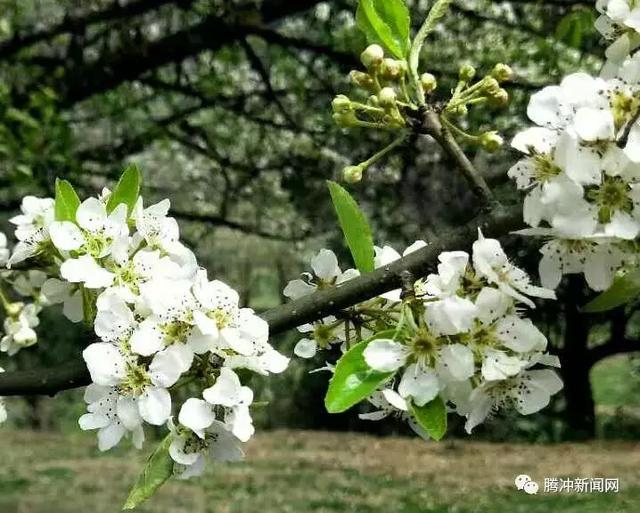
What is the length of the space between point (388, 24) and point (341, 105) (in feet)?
0.23

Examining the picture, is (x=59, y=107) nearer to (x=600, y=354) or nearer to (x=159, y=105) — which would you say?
(x=159, y=105)

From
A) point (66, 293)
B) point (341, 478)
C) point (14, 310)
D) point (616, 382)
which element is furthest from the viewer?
point (616, 382)

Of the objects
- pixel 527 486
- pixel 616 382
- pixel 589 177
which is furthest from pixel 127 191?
pixel 616 382

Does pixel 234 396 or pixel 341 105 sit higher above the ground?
pixel 341 105

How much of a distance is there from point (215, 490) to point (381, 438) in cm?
211

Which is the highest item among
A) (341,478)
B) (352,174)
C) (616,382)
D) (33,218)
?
(616,382)

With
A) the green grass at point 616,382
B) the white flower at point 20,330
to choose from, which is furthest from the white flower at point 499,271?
the green grass at point 616,382

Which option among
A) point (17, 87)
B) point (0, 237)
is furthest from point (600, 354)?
point (0, 237)

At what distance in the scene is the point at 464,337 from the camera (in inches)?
25.5

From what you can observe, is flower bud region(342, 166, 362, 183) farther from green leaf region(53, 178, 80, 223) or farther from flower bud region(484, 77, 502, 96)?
green leaf region(53, 178, 80, 223)

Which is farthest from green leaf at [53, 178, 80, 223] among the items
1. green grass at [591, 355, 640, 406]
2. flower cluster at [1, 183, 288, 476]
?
green grass at [591, 355, 640, 406]

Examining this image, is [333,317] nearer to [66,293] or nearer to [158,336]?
[158,336]

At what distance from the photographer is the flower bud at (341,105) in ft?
2.40

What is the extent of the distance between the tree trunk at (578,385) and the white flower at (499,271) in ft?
22.0
